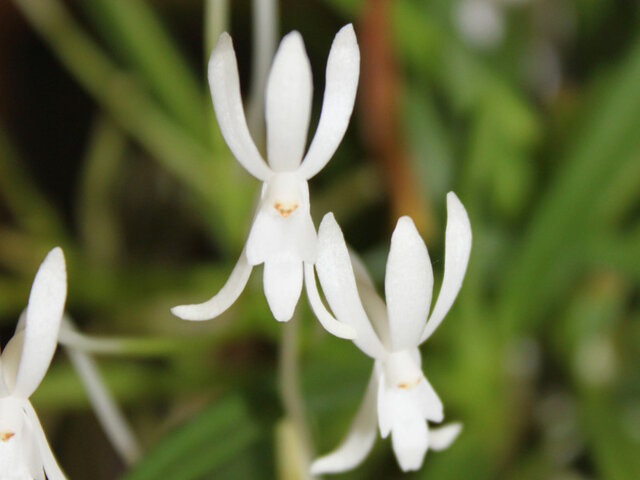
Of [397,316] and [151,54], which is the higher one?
[151,54]

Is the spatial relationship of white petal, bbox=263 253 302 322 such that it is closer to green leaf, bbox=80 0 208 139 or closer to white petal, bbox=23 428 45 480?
white petal, bbox=23 428 45 480

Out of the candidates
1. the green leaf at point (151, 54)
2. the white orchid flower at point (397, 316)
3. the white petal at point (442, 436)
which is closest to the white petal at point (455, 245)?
the white orchid flower at point (397, 316)

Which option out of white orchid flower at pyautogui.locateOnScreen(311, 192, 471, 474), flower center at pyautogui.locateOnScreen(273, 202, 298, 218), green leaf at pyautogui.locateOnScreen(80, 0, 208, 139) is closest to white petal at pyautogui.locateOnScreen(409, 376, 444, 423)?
white orchid flower at pyautogui.locateOnScreen(311, 192, 471, 474)

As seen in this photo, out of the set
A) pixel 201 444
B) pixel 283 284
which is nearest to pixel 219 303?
pixel 283 284

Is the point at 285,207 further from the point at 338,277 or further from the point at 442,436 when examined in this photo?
the point at 442,436

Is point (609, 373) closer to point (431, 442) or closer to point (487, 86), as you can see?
point (487, 86)

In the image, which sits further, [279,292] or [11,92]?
[11,92]

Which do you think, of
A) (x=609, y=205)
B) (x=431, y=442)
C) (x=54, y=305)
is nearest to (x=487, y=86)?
(x=609, y=205)
